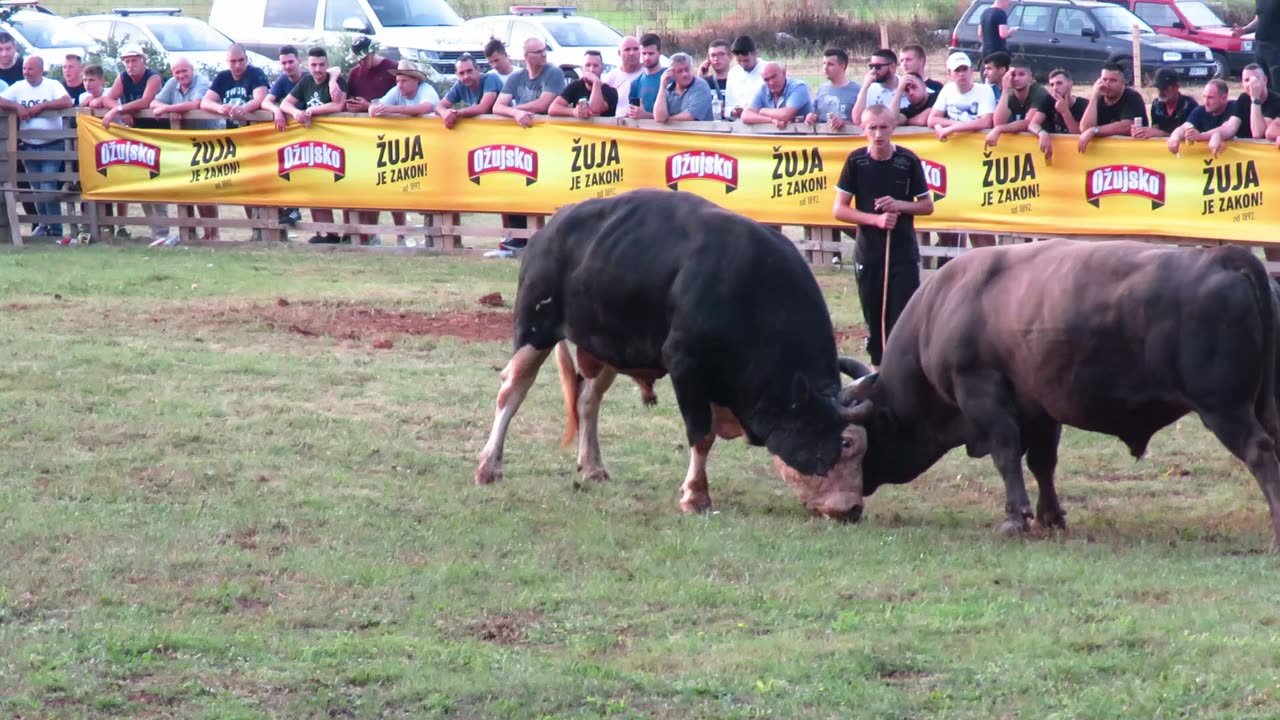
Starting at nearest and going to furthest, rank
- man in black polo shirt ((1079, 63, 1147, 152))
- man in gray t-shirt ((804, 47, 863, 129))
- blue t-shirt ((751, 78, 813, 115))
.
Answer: man in black polo shirt ((1079, 63, 1147, 152))
man in gray t-shirt ((804, 47, 863, 129))
blue t-shirt ((751, 78, 813, 115))

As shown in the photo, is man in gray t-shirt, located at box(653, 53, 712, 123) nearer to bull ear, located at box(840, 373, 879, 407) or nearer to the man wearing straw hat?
the man wearing straw hat

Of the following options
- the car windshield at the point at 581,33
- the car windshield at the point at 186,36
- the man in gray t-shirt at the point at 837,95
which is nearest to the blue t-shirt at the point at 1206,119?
the man in gray t-shirt at the point at 837,95

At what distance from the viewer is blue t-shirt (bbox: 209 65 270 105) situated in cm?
1914

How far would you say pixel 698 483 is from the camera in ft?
29.3

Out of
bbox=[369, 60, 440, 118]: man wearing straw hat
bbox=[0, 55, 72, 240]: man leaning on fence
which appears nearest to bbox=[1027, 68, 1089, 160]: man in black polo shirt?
bbox=[369, 60, 440, 118]: man wearing straw hat

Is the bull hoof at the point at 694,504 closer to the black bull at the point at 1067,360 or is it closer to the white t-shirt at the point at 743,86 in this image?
the black bull at the point at 1067,360

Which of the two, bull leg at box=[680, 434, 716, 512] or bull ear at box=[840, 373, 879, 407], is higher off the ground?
bull ear at box=[840, 373, 879, 407]

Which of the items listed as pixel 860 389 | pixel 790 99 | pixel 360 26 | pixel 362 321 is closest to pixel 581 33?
pixel 360 26

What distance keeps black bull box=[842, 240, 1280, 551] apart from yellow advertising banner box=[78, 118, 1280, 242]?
6641 mm

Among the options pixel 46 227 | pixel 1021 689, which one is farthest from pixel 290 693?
pixel 46 227

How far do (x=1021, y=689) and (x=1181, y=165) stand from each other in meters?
9.82

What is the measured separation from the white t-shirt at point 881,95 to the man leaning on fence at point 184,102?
7.34 m

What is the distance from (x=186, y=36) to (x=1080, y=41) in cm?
1496

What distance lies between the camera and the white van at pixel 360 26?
27.0 m
